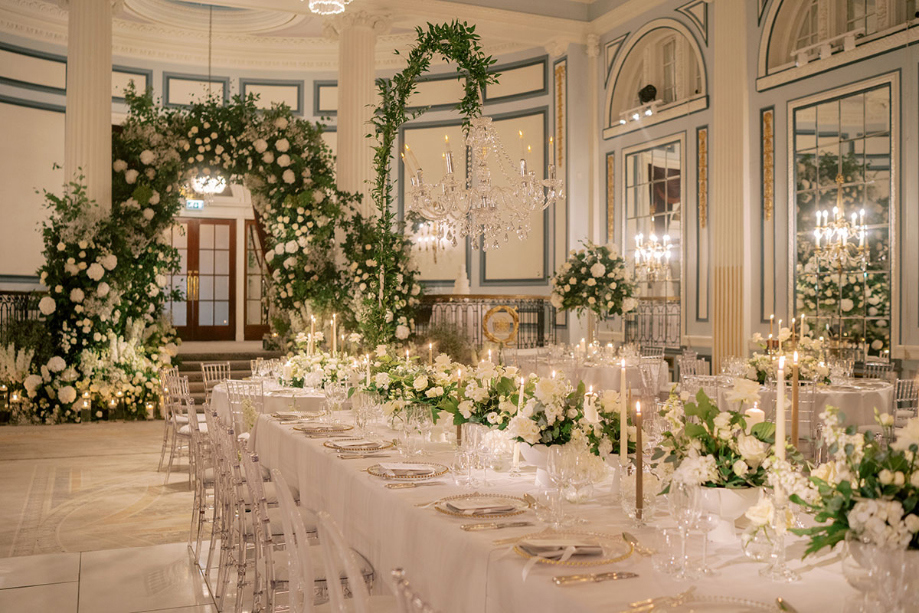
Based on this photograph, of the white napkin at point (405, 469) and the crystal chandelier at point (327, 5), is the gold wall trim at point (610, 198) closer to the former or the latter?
the crystal chandelier at point (327, 5)

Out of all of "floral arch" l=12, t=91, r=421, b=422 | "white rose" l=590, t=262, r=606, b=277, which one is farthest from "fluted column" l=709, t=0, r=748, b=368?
"floral arch" l=12, t=91, r=421, b=422

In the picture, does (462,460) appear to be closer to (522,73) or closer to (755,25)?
(755,25)

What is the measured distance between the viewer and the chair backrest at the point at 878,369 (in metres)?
8.35

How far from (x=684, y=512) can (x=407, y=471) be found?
4.59 ft

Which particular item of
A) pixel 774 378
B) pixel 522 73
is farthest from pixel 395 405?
pixel 522 73

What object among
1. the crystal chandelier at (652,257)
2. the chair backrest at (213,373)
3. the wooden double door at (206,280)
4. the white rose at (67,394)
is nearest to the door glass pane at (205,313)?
the wooden double door at (206,280)

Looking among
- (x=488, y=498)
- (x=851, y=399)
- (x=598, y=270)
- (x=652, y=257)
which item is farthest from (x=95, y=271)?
(x=488, y=498)

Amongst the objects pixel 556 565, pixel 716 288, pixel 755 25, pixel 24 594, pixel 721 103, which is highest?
pixel 755 25

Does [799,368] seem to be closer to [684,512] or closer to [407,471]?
[407,471]

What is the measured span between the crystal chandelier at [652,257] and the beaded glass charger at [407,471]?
914 centimetres

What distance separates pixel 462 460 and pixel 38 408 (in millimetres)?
8603

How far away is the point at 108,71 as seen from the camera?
34.1 ft

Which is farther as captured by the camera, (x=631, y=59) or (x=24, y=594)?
(x=631, y=59)

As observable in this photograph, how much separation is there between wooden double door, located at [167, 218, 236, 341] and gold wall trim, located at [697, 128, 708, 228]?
28.6 ft
